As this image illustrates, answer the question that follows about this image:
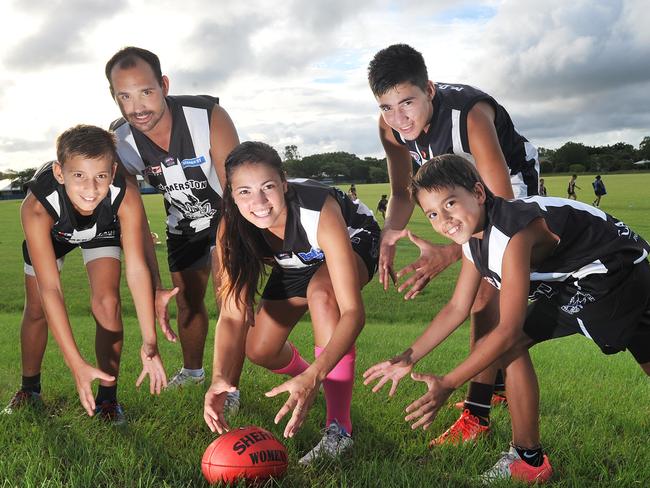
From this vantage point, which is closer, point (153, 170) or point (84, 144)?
point (84, 144)

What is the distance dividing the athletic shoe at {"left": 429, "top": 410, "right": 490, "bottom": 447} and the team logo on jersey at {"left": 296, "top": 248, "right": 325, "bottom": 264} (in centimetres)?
139

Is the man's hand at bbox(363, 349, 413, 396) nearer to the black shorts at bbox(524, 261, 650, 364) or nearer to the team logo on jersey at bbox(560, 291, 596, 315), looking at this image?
the black shorts at bbox(524, 261, 650, 364)

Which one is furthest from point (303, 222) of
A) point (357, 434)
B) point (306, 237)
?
→ point (357, 434)

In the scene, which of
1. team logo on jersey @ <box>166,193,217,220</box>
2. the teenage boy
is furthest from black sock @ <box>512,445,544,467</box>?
team logo on jersey @ <box>166,193,217,220</box>

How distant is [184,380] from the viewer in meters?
5.50

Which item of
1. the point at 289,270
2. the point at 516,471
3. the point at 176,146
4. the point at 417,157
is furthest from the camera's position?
the point at 176,146

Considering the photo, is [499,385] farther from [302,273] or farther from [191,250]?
[191,250]

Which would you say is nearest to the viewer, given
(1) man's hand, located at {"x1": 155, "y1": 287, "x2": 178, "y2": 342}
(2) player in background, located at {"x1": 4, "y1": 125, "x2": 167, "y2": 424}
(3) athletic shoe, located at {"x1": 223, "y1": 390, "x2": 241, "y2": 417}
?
(2) player in background, located at {"x1": 4, "y1": 125, "x2": 167, "y2": 424}

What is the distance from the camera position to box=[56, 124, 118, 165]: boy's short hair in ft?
13.4

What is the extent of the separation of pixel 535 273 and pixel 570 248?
0.24 meters

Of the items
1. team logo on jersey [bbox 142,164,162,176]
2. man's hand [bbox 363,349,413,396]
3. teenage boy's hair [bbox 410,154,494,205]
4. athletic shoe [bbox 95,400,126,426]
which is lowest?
athletic shoe [bbox 95,400,126,426]

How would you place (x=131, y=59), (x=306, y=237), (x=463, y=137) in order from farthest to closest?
1. (x=131, y=59)
2. (x=463, y=137)
3. (x=306, y=237)

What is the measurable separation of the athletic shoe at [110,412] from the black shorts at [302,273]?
1.32m

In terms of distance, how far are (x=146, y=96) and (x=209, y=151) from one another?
0.62 m
